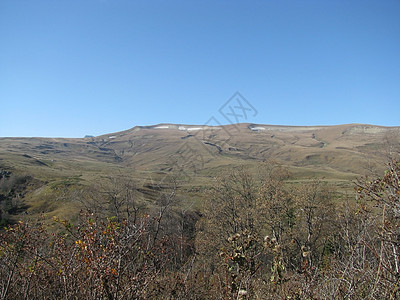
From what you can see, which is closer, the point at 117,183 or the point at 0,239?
the point at 0,239

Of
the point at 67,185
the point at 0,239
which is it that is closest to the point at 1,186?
the point at 67,185

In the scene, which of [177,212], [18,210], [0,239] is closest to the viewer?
[0,239]

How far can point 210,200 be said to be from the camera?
37.6 meters

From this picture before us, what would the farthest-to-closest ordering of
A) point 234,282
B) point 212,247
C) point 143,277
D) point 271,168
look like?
1. point 271,168
2. point 212,247
3. point 143,277
4. point 234,282

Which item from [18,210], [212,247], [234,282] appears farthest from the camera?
[18,210]

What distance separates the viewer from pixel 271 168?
164 ft

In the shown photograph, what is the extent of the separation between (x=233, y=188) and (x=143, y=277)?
34829mm

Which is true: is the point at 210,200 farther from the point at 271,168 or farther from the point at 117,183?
the point at 271,168

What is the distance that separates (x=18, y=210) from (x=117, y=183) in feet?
118

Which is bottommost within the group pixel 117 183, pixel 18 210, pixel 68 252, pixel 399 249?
pixel 18 210

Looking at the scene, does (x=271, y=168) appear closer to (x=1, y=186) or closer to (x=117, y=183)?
(x=117, y=183)

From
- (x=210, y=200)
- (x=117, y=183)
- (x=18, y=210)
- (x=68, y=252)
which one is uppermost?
(x=68, y=252)

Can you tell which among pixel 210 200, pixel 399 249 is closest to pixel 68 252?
pixel 399 249

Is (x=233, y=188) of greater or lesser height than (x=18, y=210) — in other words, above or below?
above
